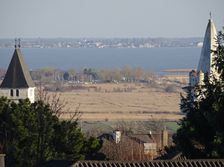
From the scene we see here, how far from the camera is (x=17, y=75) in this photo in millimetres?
62812

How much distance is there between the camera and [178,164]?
22.5 metres

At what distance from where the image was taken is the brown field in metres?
101

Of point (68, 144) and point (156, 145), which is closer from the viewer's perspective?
point (68, 144)

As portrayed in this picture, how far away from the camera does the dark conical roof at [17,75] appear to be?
62.5m

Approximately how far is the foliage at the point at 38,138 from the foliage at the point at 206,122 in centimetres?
396

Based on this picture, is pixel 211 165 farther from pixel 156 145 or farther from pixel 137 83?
pixel 137 83

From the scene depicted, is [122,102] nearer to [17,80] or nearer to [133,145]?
[17,80]

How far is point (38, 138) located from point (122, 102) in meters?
89.5

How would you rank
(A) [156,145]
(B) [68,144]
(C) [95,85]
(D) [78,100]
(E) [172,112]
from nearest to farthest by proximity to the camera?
(B) [68,144], (A) [156,145], (E) [172,112], (D) [78,100], (C) [95,85]

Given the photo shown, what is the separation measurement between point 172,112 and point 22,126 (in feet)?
226

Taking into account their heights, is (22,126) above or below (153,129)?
above

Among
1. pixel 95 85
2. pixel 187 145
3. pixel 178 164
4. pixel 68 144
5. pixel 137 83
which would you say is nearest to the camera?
pixel 178 164

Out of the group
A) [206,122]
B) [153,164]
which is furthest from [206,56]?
[153,164]

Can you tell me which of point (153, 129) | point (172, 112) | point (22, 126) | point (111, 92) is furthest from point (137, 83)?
point (22, 126)
